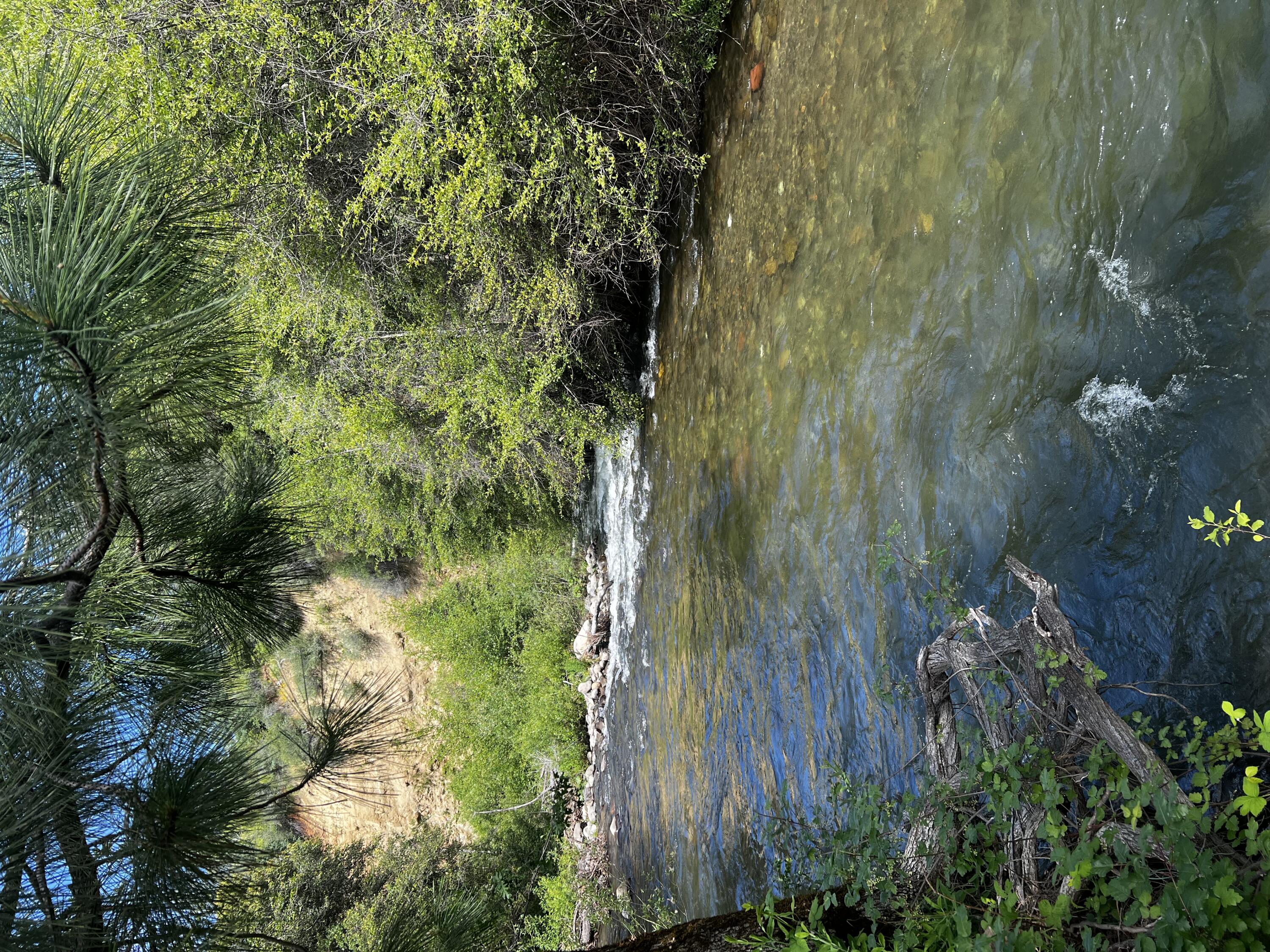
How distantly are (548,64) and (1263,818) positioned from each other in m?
5.69

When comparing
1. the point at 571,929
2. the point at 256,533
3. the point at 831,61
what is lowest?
the point at 571,929

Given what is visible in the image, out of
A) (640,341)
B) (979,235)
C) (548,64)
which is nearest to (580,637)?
(640,341)

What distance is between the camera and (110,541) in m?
2.39

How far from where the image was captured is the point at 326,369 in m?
7.77

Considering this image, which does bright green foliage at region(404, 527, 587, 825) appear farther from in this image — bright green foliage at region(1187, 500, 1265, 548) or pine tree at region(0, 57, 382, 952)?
bright green foliage at region(1187, 500, 1265, 548)

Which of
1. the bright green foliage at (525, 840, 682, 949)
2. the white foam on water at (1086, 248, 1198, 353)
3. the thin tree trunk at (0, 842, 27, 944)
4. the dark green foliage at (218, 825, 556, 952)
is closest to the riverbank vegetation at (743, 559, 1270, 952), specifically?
the white foam on water at (1086, 248, 1198, 353)

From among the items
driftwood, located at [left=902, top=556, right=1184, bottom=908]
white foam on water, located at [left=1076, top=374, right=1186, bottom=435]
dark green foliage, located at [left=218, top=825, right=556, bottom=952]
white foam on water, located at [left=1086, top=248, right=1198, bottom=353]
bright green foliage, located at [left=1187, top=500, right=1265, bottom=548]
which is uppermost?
white foam on water, located at [left=1086, top=248, right=1198, bottom=353]

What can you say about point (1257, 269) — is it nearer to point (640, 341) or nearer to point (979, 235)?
point (979, 235)

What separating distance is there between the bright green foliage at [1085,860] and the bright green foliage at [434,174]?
14.7ft

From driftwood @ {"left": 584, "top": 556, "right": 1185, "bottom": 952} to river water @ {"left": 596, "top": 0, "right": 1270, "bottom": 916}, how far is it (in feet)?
1.83

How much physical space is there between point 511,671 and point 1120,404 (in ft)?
32.3

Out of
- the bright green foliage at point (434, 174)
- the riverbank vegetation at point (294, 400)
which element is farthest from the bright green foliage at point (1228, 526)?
the bright green foliage at point (434, 174)

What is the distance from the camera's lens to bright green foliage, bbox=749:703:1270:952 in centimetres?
151

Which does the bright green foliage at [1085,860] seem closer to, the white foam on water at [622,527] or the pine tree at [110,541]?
the pine tree at [110,541]
